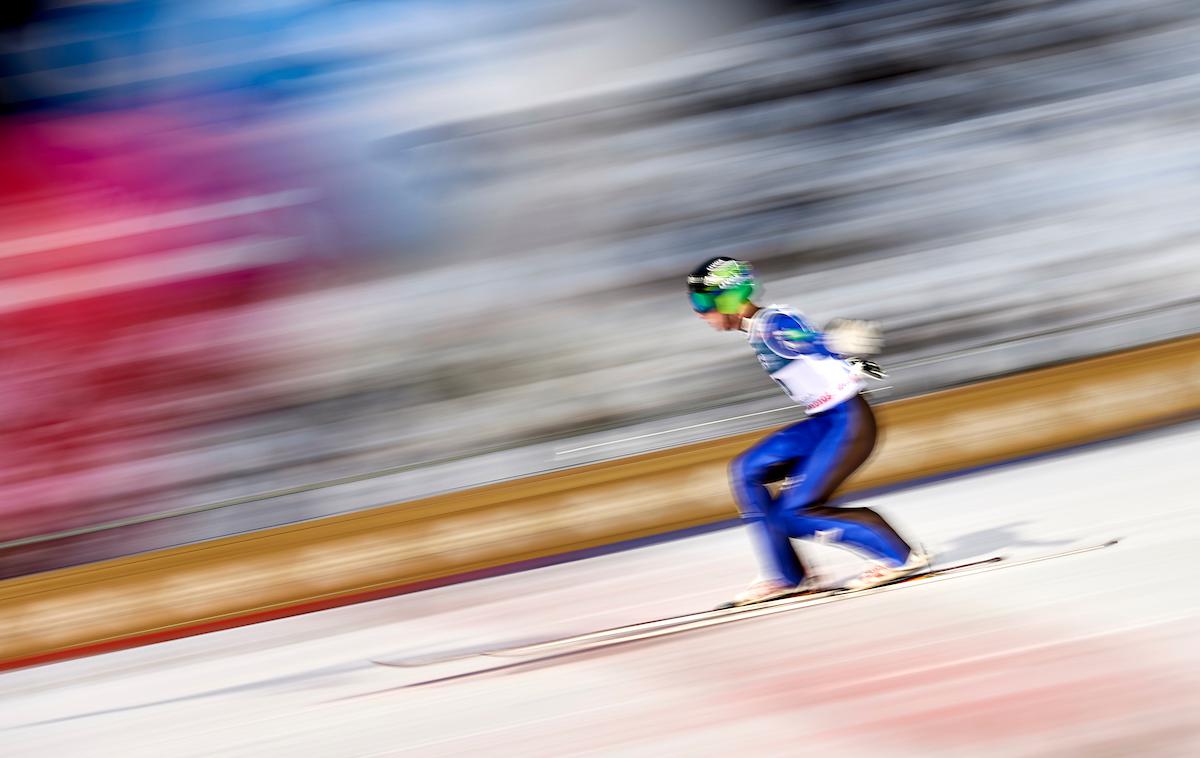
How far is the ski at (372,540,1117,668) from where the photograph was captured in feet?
9.78

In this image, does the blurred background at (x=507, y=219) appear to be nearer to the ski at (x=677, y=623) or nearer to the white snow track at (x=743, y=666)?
the white snow track at (x=743, y=666)

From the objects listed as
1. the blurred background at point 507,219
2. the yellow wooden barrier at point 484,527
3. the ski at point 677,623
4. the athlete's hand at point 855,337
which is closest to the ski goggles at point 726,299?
the athlete's hand at point 855,337

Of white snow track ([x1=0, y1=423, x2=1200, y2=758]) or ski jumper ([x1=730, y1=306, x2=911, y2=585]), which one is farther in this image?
ski jumper ([x1=730, y1=306, x2=911, y2=585])

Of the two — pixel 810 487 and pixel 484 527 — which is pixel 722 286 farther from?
pixel 484 527

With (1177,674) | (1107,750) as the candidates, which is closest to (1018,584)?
(1177,674)

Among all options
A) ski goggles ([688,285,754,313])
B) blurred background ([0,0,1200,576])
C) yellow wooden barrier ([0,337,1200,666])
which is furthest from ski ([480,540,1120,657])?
blurred background ([0,0,1200,576])

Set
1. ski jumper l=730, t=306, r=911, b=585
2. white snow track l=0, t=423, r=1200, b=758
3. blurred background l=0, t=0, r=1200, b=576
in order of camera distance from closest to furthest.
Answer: white snow track l=0, t=423, r=1200, b=758, ski jumper l=730, t=306, r=911, b=585, blurred background l=0, t=0, r=1200, b=576

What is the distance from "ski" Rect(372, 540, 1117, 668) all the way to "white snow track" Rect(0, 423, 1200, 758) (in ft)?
0.13

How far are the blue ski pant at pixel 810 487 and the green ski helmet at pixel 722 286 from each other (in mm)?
365

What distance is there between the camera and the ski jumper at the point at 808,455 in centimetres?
288

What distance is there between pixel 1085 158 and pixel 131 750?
5.03m

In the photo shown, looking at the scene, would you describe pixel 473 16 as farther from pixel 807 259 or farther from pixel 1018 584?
pixel 1018 584

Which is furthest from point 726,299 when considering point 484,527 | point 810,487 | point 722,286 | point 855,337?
point 484,527

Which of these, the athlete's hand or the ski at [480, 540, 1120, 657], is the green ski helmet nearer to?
the athlete's hand
